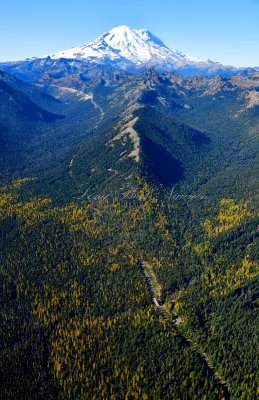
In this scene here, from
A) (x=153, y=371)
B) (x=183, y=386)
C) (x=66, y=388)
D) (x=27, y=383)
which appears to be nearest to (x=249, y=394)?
(x=183, y=386)

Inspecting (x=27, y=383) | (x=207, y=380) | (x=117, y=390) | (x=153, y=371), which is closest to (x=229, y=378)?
(x=207, y=380)

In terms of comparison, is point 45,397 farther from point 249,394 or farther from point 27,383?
point 249,394

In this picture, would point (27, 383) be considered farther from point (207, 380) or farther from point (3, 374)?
point (207, 380)

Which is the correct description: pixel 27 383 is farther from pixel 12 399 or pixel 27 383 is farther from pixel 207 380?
pixel 207 380

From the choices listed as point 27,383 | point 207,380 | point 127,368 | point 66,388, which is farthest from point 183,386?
point 27,383

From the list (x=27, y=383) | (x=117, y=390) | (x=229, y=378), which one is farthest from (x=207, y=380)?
(x=27, y=383)

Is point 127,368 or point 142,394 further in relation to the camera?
point 127,368

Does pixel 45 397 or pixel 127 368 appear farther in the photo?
pixel 127 368
